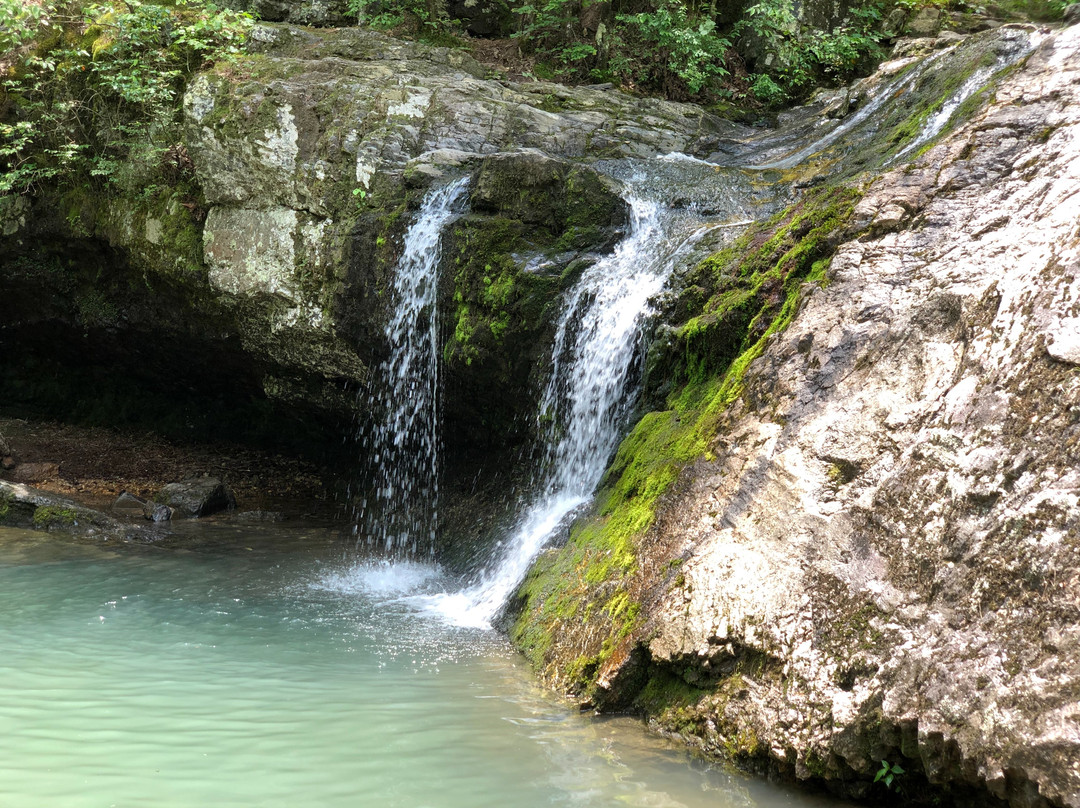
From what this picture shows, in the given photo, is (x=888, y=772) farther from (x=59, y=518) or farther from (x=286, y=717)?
(x=59, y=518)

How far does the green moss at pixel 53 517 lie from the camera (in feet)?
29.3

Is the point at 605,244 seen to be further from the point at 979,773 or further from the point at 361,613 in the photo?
the point at 979,773

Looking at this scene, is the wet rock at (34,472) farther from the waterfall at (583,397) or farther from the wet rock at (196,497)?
the waterfall at (583,397)

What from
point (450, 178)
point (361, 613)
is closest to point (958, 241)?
point (361, 613)

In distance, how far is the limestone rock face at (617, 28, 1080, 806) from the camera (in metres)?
2.90

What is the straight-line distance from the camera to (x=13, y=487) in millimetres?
9266

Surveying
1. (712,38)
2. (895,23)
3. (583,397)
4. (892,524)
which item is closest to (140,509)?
(583,397)

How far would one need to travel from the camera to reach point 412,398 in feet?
30.0

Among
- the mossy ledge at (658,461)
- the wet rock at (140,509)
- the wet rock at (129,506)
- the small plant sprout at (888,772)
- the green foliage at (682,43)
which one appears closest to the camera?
the small plant sprout at (888,772)

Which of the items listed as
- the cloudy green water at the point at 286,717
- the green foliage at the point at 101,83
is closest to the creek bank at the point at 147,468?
the green foliage at the point at 101,83

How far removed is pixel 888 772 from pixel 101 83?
38.6ft

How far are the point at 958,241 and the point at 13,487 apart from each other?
9.75m

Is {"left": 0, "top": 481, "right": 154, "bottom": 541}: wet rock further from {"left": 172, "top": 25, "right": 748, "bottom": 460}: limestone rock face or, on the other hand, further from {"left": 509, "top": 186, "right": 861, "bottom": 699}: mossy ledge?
{"left": 509, "top": 186, "right": 861, "bottom": 699}: mossy ledge

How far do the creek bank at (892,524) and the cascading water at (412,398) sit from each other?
3.98 meters
